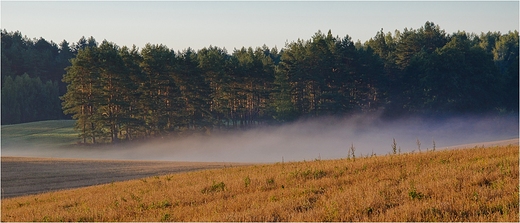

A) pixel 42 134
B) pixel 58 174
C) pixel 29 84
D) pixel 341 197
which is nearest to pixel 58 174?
pixel 58 174

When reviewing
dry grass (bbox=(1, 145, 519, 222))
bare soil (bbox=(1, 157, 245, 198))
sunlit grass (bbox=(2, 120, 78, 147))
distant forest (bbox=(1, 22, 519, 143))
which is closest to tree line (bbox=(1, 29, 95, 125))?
distant forest (bbox=(1, 22, 519, 143))

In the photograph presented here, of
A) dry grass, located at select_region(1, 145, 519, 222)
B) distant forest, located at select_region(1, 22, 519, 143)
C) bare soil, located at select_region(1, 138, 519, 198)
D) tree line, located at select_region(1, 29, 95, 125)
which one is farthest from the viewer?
tree line, located at select_region(1, 29, 95, 125)

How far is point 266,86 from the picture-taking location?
89.2 m

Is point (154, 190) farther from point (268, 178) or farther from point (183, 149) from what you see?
point (183, 149)

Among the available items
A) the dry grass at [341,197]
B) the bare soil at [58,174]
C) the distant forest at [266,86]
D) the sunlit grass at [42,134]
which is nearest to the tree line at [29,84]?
the distant forest at [266,86]

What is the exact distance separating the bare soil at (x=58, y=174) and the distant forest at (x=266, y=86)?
27039 mm

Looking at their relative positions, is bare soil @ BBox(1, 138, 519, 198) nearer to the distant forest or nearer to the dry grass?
the dry grass

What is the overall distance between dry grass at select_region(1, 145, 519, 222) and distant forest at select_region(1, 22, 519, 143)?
5435cm

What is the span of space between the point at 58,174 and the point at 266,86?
5539 centimetres

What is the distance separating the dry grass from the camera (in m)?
10.7

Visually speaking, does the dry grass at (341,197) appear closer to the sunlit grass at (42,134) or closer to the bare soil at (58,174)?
the bare soil at (58,174)

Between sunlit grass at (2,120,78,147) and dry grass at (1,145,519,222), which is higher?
sunlit grass at (2,120,78,147)

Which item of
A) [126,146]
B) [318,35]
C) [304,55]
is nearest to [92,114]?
[126,146]

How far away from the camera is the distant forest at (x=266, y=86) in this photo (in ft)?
238
